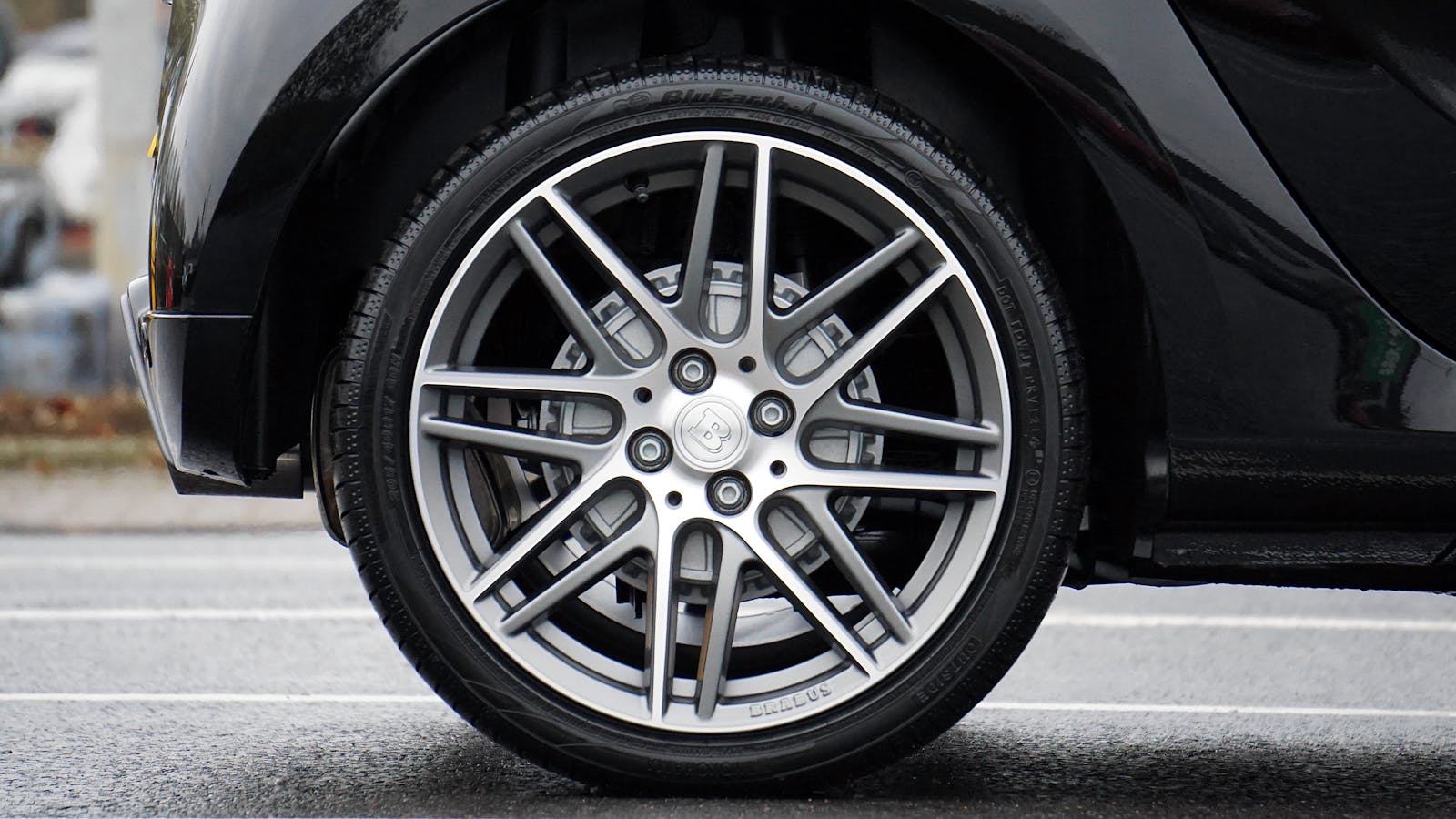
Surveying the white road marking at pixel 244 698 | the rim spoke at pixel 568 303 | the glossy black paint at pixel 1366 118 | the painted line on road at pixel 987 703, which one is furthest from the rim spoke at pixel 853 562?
the white road marking at pixel 244 698

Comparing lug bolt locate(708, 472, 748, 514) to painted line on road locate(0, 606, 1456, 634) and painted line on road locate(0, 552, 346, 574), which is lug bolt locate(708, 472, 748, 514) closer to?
painted line on road locate(0, 606, 1456, 634)

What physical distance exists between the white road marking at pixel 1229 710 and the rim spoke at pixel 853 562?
1.13 metres

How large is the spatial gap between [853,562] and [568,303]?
1.81 feet

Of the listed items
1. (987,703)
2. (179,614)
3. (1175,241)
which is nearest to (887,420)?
(1175,241)

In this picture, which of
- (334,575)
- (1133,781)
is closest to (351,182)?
(1133,781)

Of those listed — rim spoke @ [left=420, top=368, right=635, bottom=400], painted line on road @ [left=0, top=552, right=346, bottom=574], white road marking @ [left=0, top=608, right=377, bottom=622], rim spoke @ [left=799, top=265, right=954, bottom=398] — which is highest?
rim spoke @ [left=799, top=265, right=954, bottom=398]

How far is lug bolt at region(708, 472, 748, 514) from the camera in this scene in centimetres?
221

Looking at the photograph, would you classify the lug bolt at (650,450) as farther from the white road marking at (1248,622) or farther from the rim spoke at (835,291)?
the white road marking at (1248,622)

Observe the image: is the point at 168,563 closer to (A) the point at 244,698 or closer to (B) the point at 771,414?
(A) the point at 244,698

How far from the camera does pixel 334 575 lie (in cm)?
545

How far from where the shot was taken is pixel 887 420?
223cm

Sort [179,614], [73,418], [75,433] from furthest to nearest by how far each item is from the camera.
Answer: [73,418]
[75,433]
[179,614]

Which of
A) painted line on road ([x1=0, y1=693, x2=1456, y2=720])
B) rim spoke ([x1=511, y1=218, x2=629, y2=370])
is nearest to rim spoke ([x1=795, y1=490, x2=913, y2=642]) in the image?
rim spoke ([x1=511, y1=218, x2=629, y2=370])

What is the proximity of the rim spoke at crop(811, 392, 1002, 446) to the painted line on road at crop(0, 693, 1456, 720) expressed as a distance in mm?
1172
